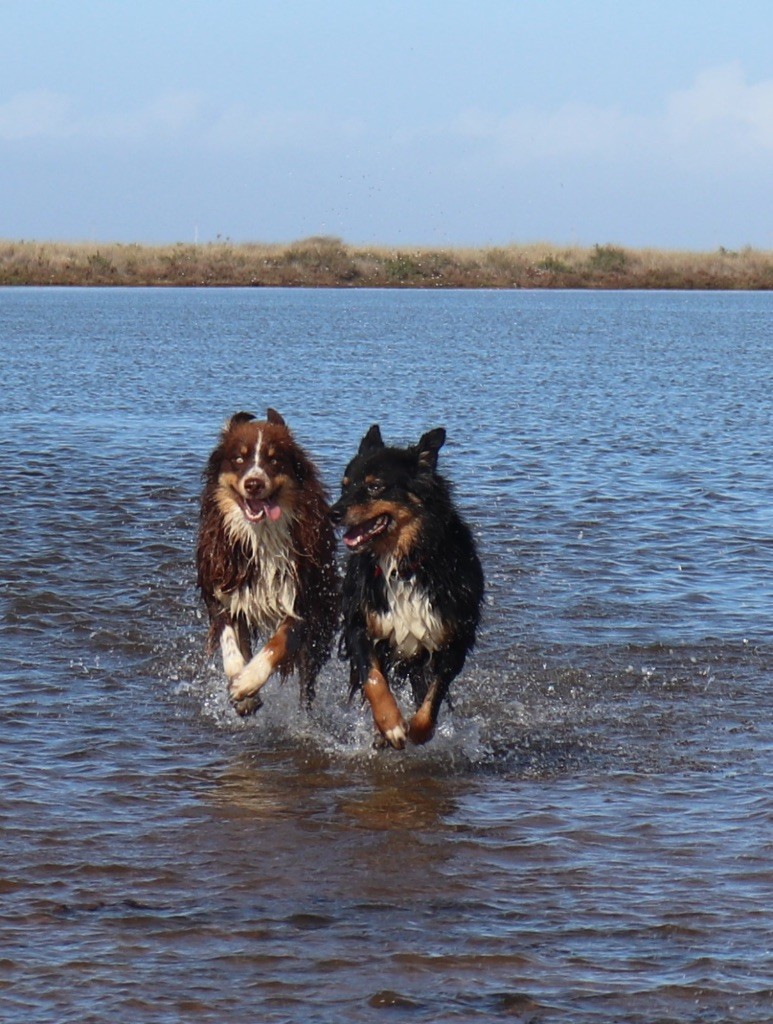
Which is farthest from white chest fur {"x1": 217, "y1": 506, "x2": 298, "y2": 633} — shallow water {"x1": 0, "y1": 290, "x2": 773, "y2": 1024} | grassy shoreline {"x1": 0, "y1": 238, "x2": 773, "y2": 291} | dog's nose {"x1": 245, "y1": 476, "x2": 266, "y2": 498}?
grassy shoreline {"x1": 0, "y1": 238, "x2": 773, "y2": 291}

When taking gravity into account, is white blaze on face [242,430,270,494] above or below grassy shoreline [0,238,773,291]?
below

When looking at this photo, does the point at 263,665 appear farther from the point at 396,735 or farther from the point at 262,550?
the point at 396,735

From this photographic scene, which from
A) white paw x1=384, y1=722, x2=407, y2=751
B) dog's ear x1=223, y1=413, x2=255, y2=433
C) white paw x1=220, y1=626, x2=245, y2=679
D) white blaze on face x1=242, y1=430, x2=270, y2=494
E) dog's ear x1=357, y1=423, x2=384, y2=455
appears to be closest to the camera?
white paw x1=384, y1=722, x2=407, y2=751

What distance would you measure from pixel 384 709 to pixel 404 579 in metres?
0.65

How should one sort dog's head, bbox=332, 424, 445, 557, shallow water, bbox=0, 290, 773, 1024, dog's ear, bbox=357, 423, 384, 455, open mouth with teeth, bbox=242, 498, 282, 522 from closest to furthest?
shallow water, bbox=0, 290, 773, 1024 → dog's head, bbox=332, 424, 445, 557 → dog's ear, bbox=357, 423, 384, 455 → open mouth with teeth, bbox=242, 498, 282, 522

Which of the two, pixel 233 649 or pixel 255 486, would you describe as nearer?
pixel 255 486

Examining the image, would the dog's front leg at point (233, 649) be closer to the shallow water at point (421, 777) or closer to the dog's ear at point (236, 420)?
the shallow water at point (421, 777)

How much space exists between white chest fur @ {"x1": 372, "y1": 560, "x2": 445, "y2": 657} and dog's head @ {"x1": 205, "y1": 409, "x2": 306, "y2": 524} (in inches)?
28.7

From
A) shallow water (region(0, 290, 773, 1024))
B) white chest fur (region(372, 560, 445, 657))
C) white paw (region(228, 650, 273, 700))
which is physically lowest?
shallow water (region(0, 290, 773, 1024))

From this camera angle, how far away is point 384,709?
7.32 meters

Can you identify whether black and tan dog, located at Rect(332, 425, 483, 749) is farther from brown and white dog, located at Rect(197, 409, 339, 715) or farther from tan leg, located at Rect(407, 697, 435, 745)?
brown and white dog, located at Rect(197, 409, 339, 715)

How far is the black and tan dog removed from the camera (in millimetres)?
7176

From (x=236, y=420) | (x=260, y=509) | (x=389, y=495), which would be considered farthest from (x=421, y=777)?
(x=236, y=420)

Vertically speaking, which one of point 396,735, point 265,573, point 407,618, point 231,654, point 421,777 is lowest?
point 421,777
